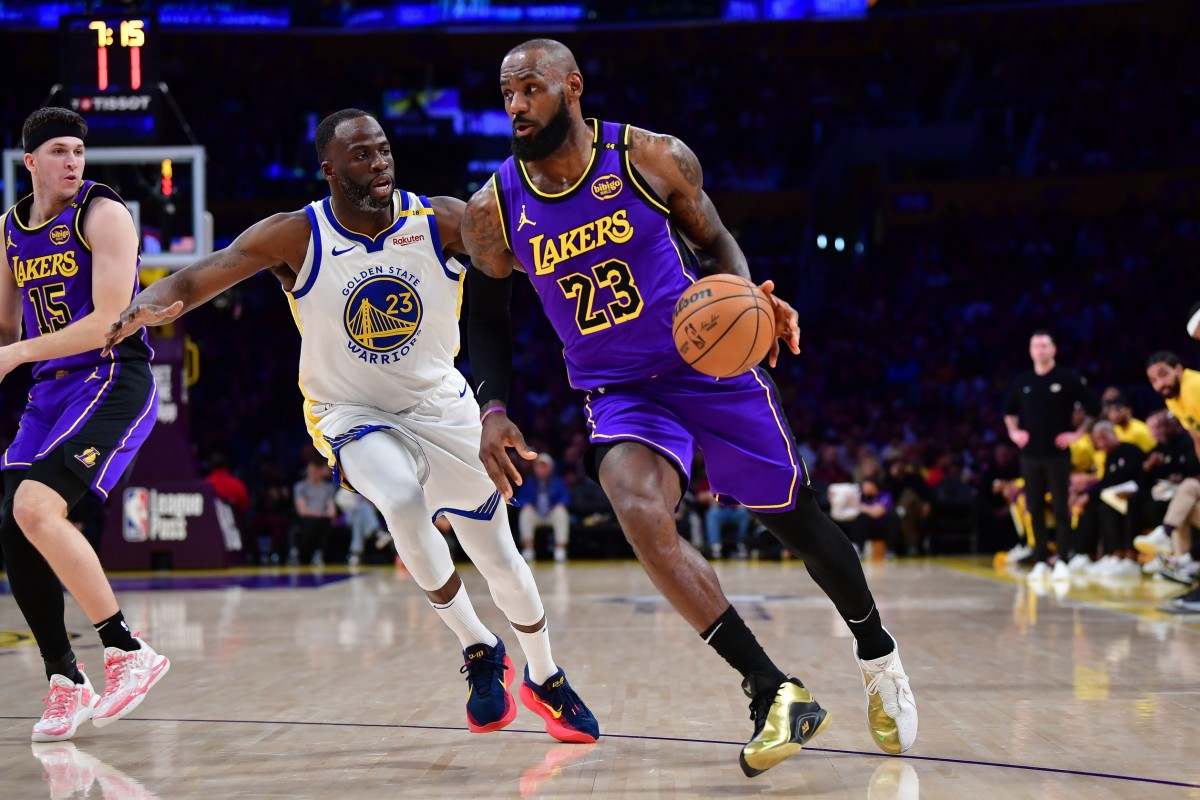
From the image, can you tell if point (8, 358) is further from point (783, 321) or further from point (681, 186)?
point (783, 321)

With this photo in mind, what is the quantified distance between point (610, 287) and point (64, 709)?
2.33 metres

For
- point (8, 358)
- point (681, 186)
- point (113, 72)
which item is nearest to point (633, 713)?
point (681, 186)

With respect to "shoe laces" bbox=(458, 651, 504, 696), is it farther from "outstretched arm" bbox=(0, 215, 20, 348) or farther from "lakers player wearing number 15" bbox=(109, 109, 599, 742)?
"outstretched arm" bbox=(0, 215, 20, 348)

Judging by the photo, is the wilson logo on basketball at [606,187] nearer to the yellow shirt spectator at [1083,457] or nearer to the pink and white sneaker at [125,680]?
the pink and white sneaker at [125,680]

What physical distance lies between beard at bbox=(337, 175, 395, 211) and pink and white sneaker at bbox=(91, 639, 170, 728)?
5.74 ft

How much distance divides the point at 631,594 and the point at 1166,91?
19025mm

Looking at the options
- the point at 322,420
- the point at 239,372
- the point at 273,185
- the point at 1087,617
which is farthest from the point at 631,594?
the point at 273,185

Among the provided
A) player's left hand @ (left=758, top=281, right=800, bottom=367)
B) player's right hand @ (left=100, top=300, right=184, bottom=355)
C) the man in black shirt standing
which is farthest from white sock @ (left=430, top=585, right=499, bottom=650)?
the man in black shirt standing

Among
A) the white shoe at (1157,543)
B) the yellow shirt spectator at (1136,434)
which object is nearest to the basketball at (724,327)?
the white shoe at (1157,543)

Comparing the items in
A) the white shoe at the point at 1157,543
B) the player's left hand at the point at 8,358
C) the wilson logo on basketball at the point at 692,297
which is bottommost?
the white shoe at the point at 1157,543

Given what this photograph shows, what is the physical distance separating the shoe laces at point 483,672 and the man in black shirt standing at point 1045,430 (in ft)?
27.0

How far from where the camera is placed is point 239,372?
2423 cm

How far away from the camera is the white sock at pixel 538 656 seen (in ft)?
14.8

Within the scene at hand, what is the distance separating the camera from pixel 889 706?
3.94 metres
